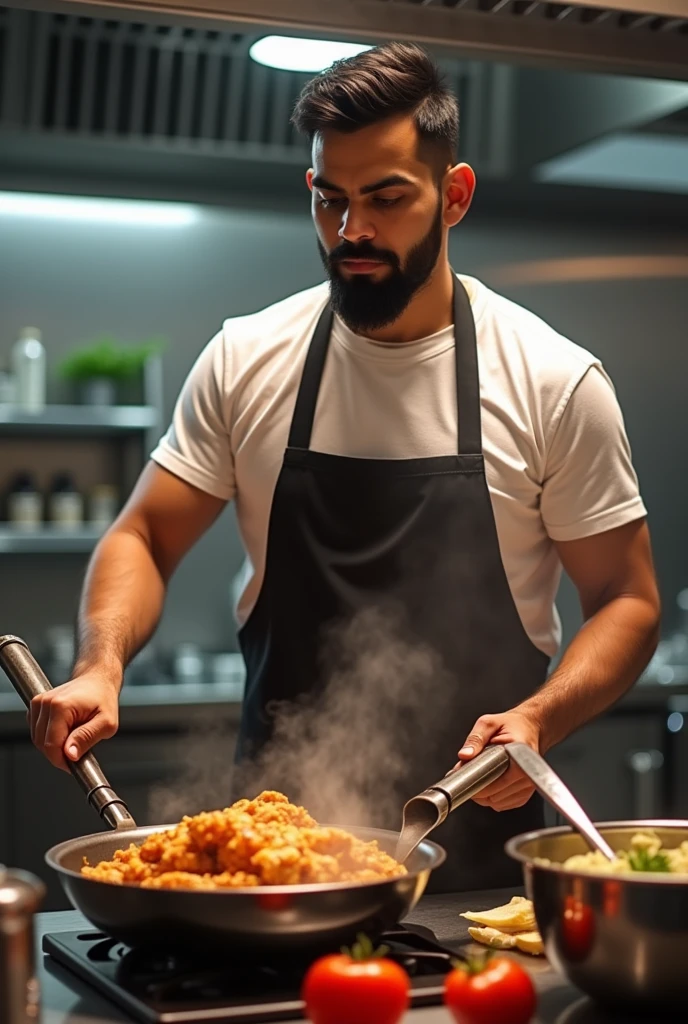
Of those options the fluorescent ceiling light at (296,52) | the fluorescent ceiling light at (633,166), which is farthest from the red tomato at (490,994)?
the fluorescent ceiling light at (633,166)

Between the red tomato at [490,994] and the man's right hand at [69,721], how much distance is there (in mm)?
652

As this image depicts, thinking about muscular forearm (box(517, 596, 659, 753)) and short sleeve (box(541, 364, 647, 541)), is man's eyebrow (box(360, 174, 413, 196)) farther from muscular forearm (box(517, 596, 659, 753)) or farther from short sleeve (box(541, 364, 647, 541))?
muscular forearm (box(517, 596, 659, 753))

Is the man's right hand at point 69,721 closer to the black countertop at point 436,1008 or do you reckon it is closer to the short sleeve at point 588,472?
the black countertop at point 436,1008

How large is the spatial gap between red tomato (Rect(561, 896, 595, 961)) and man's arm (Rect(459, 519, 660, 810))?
536 mm

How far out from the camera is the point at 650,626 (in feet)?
6.65

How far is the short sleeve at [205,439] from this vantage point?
7.19ft

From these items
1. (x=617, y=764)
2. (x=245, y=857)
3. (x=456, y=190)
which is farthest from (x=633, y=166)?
(x=245, y=857)

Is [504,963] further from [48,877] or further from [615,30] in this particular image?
[48,877]

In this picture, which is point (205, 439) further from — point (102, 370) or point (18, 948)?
point (102, 370)

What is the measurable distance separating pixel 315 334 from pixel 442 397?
24 centimetres

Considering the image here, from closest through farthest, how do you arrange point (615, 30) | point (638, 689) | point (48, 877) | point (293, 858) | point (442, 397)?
1. point (293, 858)
2. point (615, 30)
3. point (442, 397)
4. point (48, 877)
5. point (638, 689)

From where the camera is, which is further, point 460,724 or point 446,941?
point 460,724

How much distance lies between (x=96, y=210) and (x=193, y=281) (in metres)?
0.37

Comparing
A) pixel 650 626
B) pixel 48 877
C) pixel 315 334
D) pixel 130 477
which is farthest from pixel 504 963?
pixel 130 477
